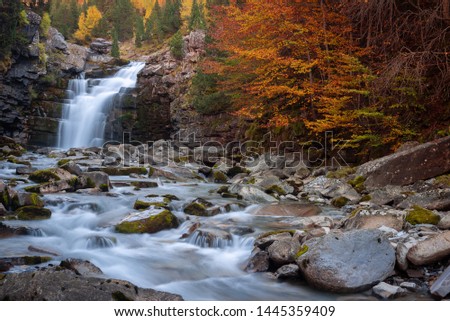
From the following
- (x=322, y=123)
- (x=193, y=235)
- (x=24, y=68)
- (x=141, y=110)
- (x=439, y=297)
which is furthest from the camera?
(x=141, y=110)

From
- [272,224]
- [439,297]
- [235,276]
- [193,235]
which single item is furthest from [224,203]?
[439,297]

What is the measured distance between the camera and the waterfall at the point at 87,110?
25859 mm

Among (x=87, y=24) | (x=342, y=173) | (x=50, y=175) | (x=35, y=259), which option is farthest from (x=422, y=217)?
(x=87, y=24)

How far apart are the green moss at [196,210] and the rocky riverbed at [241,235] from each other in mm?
25

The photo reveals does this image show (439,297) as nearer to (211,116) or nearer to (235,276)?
(235,276)

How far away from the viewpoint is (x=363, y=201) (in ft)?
29.2

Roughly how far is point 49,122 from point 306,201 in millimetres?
22166

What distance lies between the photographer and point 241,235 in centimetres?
710

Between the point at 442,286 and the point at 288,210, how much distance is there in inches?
187

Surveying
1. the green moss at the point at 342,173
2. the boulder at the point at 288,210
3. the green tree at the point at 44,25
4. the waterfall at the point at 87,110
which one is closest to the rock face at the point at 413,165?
the green moss at the point at 342,173

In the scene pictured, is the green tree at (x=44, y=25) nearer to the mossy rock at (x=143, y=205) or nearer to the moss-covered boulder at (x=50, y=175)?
the moss-covered boulder at (x=50, y=175)

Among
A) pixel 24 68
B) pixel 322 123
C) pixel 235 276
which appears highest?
pixel 24 68

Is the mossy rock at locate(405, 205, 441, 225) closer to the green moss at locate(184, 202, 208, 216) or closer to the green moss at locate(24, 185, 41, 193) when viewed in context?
the green moss at locate(184, 202, 208, 216)

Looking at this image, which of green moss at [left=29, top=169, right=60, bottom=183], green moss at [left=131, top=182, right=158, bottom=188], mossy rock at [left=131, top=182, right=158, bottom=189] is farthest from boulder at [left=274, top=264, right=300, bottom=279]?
green moss at [left=29, top=169, right=60, bottom=183]
